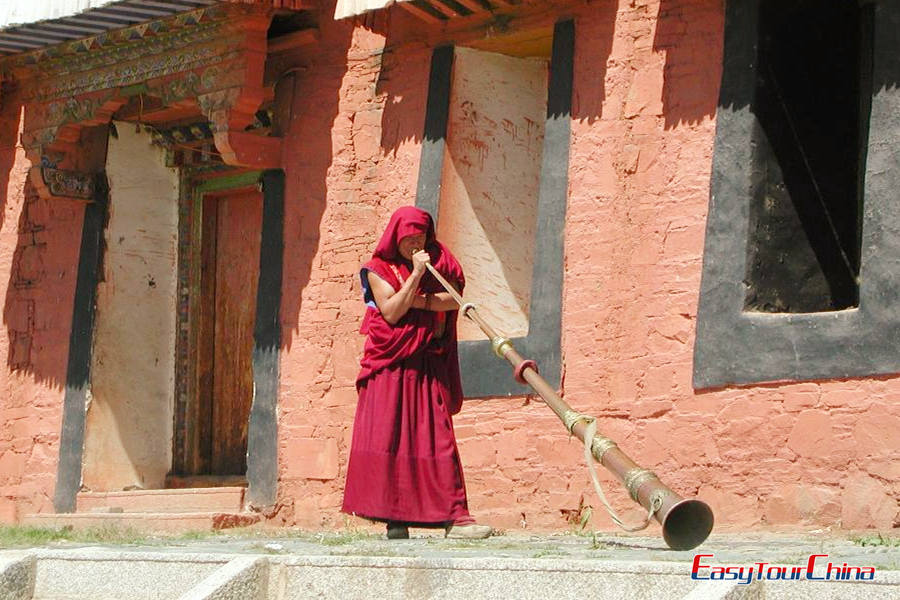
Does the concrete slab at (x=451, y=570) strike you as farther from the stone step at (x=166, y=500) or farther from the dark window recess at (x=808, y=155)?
the stone step at (x=166, y=500)

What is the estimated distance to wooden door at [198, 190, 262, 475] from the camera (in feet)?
39.8

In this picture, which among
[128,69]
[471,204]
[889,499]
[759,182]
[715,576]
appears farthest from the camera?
[128,69]

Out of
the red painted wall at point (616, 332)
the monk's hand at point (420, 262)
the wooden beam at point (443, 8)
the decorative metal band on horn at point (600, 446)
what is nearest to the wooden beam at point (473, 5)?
the wooden beam at point (443, 8)

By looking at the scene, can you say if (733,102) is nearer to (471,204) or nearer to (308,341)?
(471,204)

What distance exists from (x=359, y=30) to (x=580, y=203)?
2.15 meters

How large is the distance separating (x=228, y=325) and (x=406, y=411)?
438cm

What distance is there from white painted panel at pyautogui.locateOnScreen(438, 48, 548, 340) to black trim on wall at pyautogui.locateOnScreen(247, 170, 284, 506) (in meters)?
1.35

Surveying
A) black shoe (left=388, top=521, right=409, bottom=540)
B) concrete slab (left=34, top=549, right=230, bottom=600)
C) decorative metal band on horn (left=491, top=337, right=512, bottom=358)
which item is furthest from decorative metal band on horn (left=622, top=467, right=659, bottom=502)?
black shoe (left=388, top=521, right=409, bottom=540)

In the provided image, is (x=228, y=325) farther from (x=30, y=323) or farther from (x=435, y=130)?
(x=435, y=130)

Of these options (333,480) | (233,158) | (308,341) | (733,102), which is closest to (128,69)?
(233,158)

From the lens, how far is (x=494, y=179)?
10.4 meters

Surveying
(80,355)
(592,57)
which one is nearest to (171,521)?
(80,355)

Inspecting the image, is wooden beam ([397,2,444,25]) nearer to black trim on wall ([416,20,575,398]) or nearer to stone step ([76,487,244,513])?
black trim on wall ([416,20,575,398])

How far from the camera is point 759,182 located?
8.64 metres
